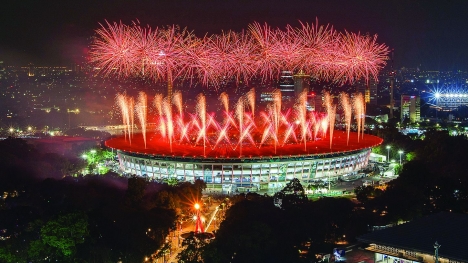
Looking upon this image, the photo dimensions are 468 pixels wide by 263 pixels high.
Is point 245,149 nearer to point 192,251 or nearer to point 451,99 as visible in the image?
point 192,251

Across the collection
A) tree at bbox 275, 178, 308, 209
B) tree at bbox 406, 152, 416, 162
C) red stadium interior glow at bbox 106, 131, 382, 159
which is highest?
red stadium interior glow at bbox 106, 131, 382, 159

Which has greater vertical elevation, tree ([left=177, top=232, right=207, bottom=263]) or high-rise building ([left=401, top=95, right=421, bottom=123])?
high-rise building ([left=401, top=95, right=421, bottom=123])

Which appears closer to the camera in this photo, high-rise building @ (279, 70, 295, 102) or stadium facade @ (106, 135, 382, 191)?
stadium facade @ (106, 135, 382, 191)

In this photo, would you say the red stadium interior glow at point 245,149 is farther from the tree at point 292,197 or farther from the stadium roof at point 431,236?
the stadium roof at point 431,236

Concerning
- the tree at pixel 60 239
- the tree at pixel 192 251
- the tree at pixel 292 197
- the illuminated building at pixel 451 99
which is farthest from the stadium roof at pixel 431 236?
the illuminated building at pixel 451 99

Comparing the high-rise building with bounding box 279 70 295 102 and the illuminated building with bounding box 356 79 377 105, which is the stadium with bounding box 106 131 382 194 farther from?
the illuminated building with bounding box 356 79 377 105

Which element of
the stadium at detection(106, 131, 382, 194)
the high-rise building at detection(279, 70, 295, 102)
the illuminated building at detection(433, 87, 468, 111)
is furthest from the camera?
the illuminated building at detection(433, 87, 468, 111)

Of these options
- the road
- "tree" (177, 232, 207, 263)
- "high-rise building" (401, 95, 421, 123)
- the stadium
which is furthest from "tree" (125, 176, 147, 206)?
"high-rise building" (401, 95, 421, 123)

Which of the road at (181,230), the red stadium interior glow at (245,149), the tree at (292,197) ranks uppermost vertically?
the red stadium interior glow at (245,149)
